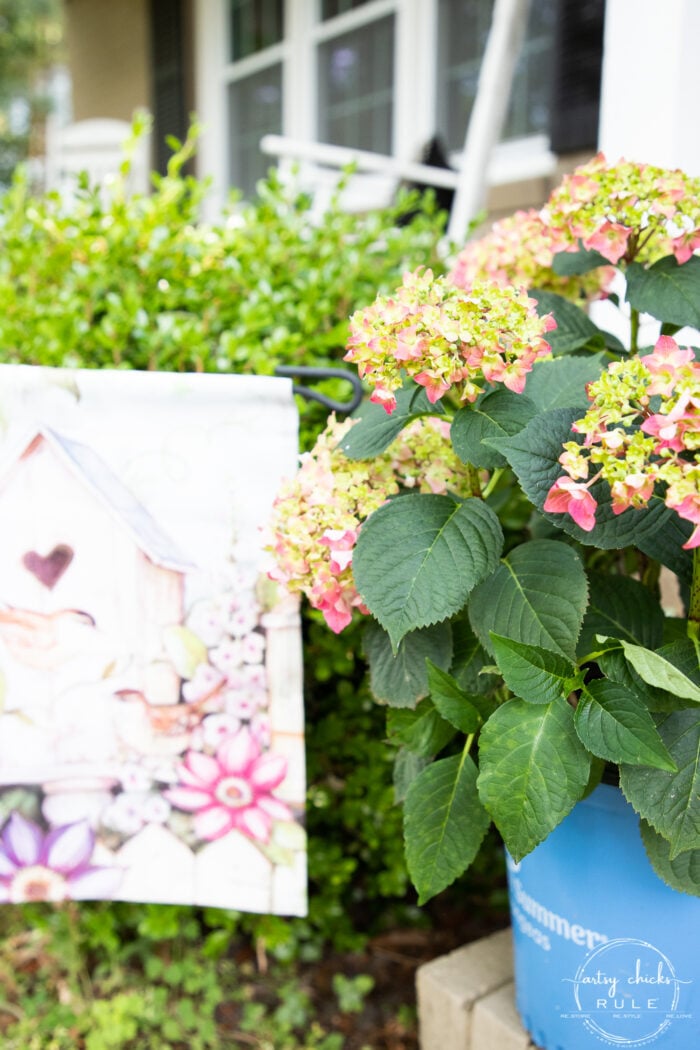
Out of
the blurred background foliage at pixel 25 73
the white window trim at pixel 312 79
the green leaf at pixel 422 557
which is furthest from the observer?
the blurred background foliage at pixel 25 73

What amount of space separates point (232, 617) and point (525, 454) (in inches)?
20.8

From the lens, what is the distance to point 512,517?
61.4 inches

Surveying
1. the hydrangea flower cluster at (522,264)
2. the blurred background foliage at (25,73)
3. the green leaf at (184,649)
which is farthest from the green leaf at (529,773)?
the blurred background foliage at (25,73)

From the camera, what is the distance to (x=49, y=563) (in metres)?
1.18

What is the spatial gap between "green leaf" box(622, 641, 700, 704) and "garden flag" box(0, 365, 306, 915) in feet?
1.59

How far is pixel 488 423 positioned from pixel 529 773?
38 cm

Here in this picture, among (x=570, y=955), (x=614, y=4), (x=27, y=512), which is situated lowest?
(x=570, y=955)

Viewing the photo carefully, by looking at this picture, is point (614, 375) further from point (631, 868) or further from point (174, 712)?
point (174, 712)

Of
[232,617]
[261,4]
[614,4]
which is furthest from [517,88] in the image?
[232,617]

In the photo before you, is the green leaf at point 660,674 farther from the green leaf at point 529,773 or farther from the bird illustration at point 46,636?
the bird illustration at point 46,636

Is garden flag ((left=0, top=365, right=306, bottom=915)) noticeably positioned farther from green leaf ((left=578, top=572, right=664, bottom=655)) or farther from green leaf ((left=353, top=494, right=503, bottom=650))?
green leaf ((left=578, top=572, right=664, bottom=655))

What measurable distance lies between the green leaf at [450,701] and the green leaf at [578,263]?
23.4 inches

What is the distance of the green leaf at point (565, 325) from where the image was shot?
118 centimetres

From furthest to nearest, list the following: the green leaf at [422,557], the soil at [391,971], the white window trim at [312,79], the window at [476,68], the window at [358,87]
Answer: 1. the window at [358,87]
2. the white window trim at [312,79]
3. the window at [476,68]
4. the soil at [391,971]
5. the green leaf at [422,557]
